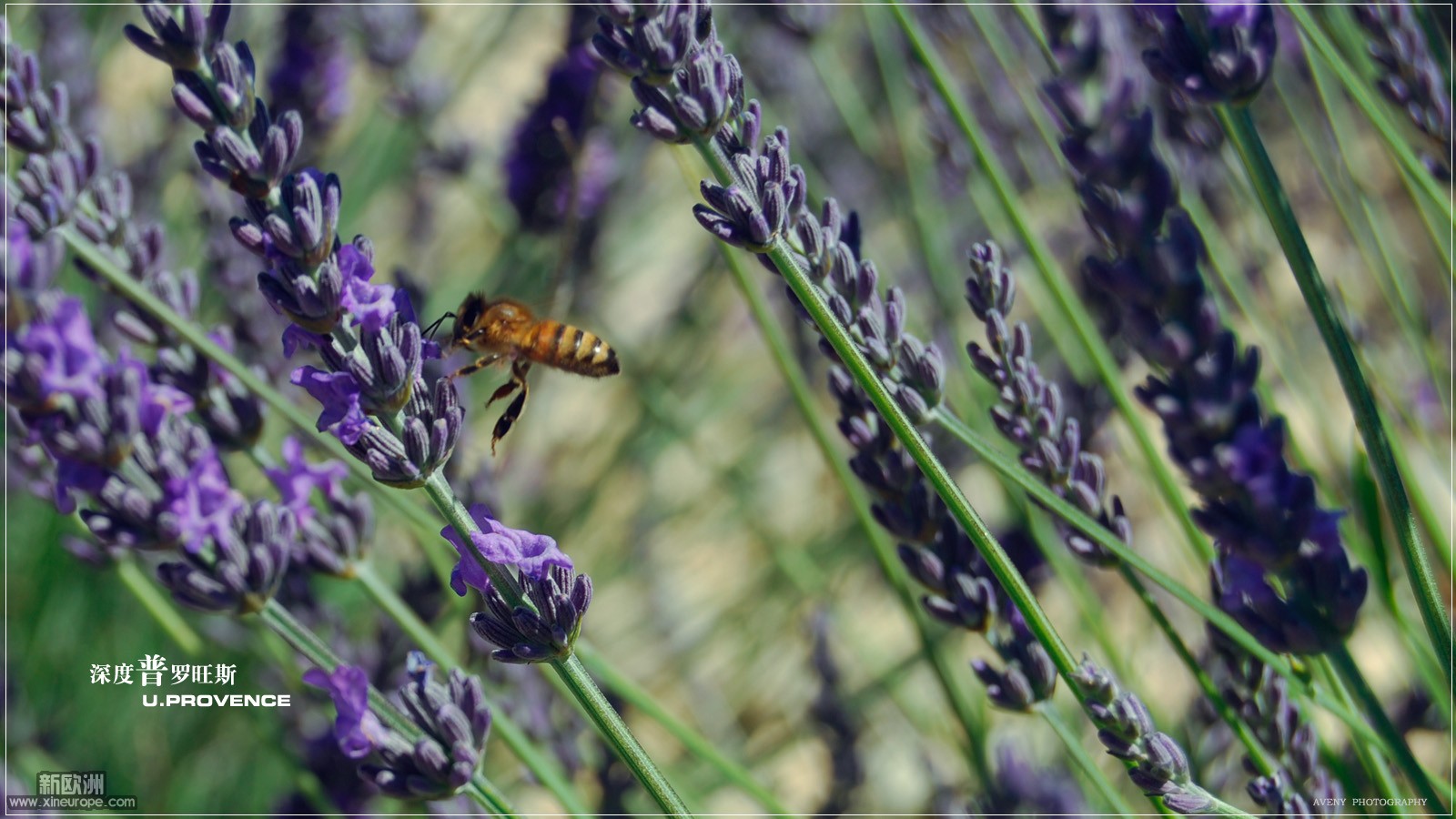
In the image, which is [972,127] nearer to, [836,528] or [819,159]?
[819,159]

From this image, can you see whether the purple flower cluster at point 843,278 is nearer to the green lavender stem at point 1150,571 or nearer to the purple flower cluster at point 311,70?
the green lavender stem at point 1150,571

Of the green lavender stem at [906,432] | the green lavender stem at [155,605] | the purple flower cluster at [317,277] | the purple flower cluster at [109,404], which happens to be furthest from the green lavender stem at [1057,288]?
the green lavender stem at [155,605]

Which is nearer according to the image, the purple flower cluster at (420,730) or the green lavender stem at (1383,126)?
the purple flower cluster at (420,730)

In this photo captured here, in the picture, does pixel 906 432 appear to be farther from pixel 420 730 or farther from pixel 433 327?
pixel 433 327

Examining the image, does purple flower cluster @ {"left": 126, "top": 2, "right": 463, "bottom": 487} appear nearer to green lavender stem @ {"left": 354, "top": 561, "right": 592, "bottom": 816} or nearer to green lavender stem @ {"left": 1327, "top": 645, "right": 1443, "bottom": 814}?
green lavender stem @ {"left": 354, "top": 561, "right": 592, "bottom": 816}

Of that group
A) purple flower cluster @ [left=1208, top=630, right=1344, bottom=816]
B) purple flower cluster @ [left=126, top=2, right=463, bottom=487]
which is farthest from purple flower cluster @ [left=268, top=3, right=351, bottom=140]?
purple flower cluster @ [left=1208, top=630, right=1344, bottom=816]

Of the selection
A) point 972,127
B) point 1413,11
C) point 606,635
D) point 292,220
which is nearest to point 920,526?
point 972,127

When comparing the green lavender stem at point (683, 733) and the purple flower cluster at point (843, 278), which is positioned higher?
the purple flower cluster at point (843, 278)
